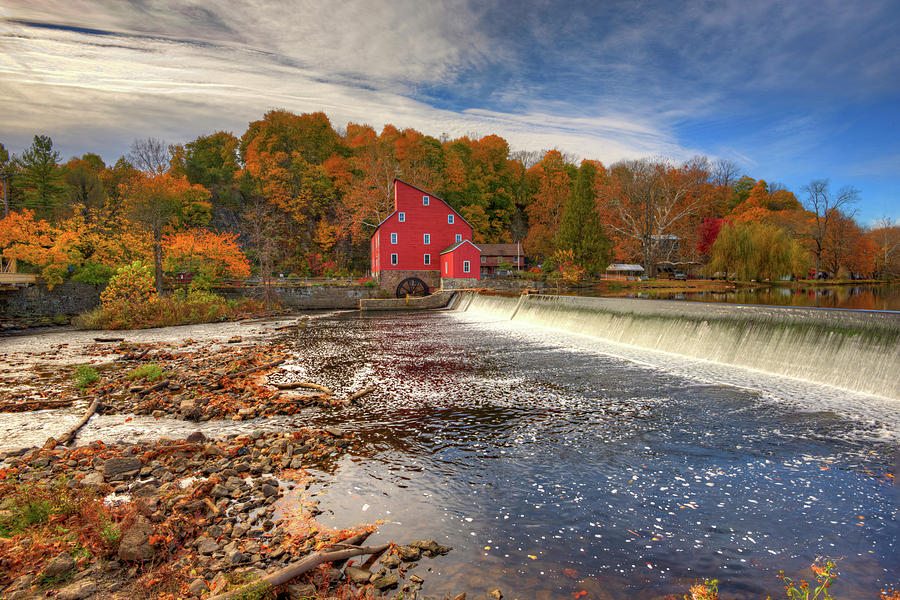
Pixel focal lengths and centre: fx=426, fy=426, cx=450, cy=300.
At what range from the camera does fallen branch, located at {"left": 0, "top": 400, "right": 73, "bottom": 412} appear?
933cm

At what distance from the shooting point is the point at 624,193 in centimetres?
5534

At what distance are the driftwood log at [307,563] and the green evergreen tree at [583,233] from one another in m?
47.6

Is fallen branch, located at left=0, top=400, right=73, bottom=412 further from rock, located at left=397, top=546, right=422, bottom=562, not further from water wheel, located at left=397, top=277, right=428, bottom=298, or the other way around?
water wheel, located at left=397, top=277, right=428, bottom=298

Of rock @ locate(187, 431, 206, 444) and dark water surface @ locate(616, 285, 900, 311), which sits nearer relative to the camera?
rock @ locate(187, 431, 206, 444)

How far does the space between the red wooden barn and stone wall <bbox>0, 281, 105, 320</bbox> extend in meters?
22.7

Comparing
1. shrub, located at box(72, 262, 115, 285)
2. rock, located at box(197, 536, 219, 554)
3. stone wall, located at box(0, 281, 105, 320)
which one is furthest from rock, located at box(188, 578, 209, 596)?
shrub, located at box(72, 262, 115, 285)

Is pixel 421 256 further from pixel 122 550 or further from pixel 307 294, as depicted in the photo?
pixel 122 550

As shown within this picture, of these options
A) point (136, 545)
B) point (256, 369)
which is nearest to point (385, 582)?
point (136, 545)

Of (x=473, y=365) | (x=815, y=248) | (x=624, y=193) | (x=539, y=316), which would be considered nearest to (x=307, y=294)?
(x=539, y=316)

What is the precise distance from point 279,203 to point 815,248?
209ft

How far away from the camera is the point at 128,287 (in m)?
26.1

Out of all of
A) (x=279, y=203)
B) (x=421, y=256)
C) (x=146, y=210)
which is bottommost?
(x=421, y=256)

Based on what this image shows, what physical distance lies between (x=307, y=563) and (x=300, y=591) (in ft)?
0.71

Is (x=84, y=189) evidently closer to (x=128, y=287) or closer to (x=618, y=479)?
(x=128, y=287)
